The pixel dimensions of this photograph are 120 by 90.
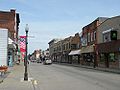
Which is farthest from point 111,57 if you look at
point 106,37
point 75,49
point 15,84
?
point 75,49

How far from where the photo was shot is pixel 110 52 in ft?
167

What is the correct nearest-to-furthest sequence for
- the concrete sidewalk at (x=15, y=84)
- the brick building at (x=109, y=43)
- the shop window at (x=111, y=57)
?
the concrete sidewalk at (x=15, y=84)
the brick building at (x=109, y=43)
the shop window at (x=111, y=57)

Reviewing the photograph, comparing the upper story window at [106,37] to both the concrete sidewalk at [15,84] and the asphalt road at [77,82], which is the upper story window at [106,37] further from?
the concrete sidewalk at [15,84]

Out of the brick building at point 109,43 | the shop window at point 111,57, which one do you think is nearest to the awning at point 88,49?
the brick building at point 109,43

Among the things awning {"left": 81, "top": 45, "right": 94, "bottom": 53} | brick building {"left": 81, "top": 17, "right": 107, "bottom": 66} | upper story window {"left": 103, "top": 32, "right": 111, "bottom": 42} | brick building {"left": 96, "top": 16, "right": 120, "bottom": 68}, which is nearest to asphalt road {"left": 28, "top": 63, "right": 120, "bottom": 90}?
brick building {"left": 96, "top": 16, "right": 120, "bottom": 68}

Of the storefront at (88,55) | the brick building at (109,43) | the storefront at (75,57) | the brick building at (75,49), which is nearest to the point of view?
the brick building at (109,43)

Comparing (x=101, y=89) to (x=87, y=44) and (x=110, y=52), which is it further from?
(x=87, y=44)

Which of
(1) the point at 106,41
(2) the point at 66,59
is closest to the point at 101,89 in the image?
(1) the point at 106,41

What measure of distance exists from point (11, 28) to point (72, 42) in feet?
64.4

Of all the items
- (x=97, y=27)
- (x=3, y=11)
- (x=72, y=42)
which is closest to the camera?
(x=97, y=27)

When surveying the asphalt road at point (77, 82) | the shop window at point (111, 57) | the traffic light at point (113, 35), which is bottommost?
the asphalt road at point (77, 82)

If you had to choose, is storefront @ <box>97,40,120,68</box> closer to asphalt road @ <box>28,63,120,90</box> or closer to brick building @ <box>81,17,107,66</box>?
brick building @ <box>81,17,107,66</box>

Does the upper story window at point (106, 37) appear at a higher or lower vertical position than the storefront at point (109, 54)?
higher

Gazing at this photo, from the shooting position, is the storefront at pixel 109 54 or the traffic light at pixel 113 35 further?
the traffic light at pixel 113 35
